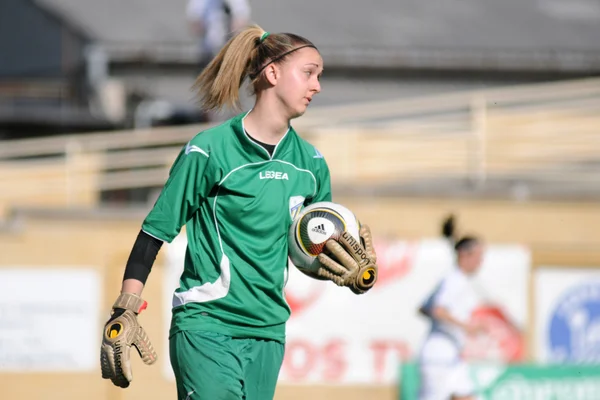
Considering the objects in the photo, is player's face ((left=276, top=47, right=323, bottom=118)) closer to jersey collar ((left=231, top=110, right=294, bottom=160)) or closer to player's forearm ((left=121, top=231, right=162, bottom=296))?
jersey collar ((left=231, top=110, right=294, bottom=160))

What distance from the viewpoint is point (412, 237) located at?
11867 mm

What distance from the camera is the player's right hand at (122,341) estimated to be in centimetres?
398

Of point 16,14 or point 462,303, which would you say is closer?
point 462,303

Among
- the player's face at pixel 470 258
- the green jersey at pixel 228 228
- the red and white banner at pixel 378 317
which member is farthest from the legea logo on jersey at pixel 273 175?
the red and white banner at pixel 378 317

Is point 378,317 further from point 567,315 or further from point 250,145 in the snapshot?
point 250,145

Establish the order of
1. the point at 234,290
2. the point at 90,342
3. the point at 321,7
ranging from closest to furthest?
1. the point at 234,290
2. the point at 90,342
3. the point at 321,7

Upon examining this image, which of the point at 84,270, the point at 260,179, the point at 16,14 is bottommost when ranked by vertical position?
the point at 260,179

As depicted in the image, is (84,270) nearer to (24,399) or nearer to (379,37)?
(24,399)

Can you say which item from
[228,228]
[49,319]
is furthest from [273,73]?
[49,319]

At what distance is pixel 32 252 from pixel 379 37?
22.7 ft

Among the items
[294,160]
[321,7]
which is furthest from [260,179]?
[321,7]

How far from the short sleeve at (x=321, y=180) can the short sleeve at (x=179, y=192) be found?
Answer: 526 millimetres

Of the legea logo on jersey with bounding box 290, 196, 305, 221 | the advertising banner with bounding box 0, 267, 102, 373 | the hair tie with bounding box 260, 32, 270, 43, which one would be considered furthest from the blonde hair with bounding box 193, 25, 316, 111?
the advertising banner with bounding box 0, 267, 102, 373

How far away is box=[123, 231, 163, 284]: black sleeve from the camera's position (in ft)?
13.7
